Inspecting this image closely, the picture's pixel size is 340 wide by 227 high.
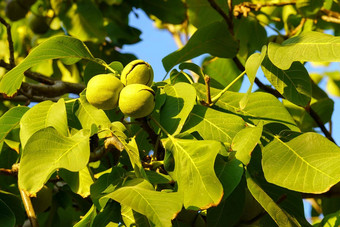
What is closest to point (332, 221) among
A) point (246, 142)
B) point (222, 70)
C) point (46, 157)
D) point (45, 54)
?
point (246, 142)

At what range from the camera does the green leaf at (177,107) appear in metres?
1.19

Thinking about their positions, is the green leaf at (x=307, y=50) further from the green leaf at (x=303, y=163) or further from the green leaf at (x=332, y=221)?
the green leaf at (x=332, y=221)

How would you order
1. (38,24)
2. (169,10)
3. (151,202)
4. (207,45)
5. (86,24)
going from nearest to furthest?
(151,202)
(207,45)
(86,24)
(169,10)
(38,24)

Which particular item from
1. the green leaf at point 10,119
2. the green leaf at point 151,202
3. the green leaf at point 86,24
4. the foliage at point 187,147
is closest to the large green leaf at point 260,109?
the foliage at point 187,147

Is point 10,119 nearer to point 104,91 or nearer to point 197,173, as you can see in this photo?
point 104,91

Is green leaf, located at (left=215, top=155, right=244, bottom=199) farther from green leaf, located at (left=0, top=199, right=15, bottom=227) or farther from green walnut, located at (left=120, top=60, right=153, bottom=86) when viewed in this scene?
green leaf, located at (left=0, top=199, right=15, bottom=227)

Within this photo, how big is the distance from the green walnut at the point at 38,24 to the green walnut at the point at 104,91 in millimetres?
1779

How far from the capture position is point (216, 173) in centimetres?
110

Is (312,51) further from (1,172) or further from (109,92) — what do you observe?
(1,172)

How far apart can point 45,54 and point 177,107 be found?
380 millimetres

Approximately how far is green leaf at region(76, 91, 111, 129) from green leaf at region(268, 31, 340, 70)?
1.50 ft

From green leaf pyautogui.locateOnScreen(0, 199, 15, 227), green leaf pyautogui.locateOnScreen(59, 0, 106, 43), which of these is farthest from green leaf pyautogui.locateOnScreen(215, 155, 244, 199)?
green leaf pyautogui.locateOnScreen(59, 0, 106, 43)

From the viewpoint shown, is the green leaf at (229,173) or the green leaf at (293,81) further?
the green leaf at (293,81)

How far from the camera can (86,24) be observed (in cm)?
263
